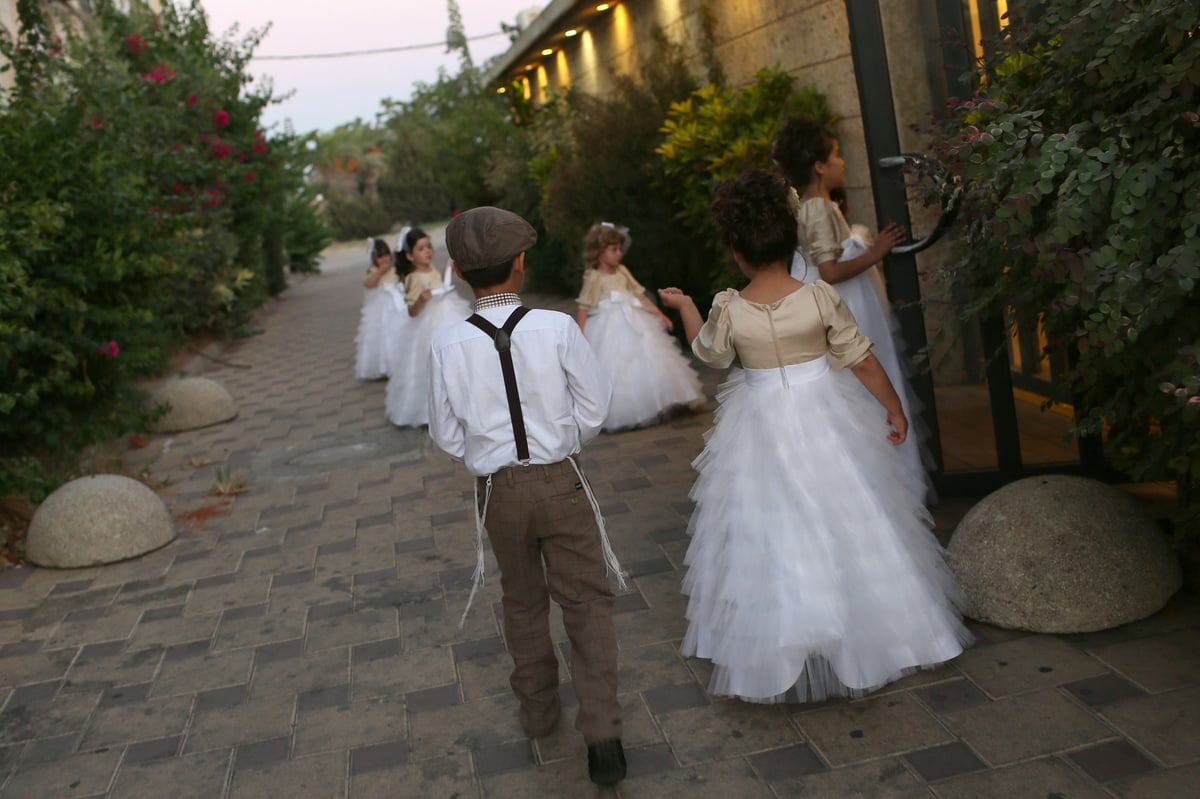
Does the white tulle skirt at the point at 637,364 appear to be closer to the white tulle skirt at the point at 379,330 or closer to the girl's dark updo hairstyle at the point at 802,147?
the girl's dark updo hairstyle at the point at 802,147

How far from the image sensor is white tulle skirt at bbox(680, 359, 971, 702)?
3.70m

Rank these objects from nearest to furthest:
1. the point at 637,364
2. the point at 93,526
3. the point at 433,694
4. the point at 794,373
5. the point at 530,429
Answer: the point at 530,429 < the point at 794,373 < the point at 433,694 < the point at 93,526 < the point at 637,364

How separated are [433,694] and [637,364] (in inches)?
171

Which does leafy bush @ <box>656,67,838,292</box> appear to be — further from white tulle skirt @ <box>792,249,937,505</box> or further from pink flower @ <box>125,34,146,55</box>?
pink flower @ <box>125,34,146,55</box>

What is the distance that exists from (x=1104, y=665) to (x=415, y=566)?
329 cm

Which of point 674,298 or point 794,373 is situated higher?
point 674,298

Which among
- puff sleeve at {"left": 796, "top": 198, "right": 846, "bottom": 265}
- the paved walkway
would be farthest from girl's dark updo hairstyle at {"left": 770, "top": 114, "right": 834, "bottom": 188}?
the paved walkway

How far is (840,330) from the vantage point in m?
3.82

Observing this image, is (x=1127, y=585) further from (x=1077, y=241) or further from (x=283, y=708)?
(x=283, y=708)

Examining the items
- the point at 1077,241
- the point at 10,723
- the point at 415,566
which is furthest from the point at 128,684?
the point at 1077,241

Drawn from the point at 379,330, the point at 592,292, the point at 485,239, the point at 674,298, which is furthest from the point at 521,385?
the point at 379,330

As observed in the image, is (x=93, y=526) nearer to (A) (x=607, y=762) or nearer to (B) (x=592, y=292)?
(B) (x=592, y=292)

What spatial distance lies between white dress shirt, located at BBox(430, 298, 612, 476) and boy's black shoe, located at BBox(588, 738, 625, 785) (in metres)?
0.87

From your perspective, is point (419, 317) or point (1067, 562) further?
point (419, 317)
